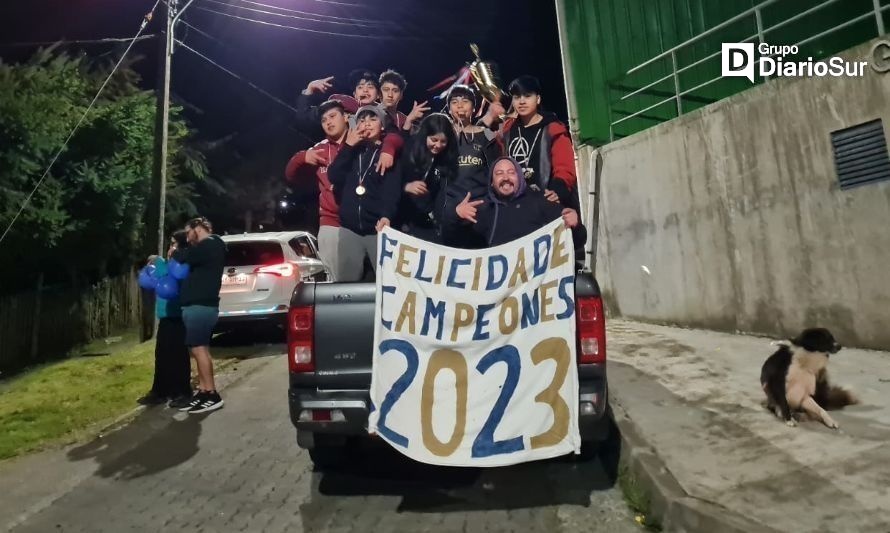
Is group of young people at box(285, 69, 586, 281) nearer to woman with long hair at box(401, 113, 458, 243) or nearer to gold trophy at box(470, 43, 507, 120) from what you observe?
woman with long hair at box(401, 113, 458, 243)

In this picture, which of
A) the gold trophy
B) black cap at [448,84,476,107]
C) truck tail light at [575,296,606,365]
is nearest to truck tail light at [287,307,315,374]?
truck tail light at [575,296,606,365]

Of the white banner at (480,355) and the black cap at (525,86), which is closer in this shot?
the white banner at (480,355)

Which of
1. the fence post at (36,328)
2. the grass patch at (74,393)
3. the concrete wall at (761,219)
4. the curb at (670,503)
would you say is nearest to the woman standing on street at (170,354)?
the grass patch at (74,393)

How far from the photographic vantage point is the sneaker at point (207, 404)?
244 inches

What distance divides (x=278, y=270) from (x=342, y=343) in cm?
585

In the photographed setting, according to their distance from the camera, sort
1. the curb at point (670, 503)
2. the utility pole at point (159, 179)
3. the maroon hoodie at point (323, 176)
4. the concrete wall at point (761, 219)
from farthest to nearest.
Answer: the utility pole at point (159, 179)
the concrete wall at point (761, 219)
the maroon hoodie at point (323, 176)
the curb at point (670, 503)

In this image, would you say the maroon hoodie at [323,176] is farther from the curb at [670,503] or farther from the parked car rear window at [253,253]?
the parked car rear window at [253,253]

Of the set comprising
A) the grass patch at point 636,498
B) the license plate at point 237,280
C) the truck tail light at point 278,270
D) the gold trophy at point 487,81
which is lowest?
the grass patch at point 636,498

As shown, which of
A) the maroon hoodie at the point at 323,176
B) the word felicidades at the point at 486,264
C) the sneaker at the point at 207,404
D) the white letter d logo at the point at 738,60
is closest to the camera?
the word felicidades at the point at 486,264

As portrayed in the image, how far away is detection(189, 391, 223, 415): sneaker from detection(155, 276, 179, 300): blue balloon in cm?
102

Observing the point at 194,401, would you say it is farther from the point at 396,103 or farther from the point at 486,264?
Answer: the point at 486,264

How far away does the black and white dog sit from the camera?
422cm

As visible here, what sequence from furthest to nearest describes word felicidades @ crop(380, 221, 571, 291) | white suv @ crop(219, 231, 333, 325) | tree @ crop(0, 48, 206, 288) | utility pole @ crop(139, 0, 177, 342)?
utility pole @ crop(139, 0, 177, 342)
white suv @ crop(219, 231, 333, 325)
tree @ crop(0, 48, 206, 288)
word felicidades @ crop(380, 221, 571, 291)

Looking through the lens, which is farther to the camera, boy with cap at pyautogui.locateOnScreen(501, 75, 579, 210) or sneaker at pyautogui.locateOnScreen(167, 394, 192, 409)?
sneaker at pyautogui.locateOnScreen(167, 394, 192, 409)
